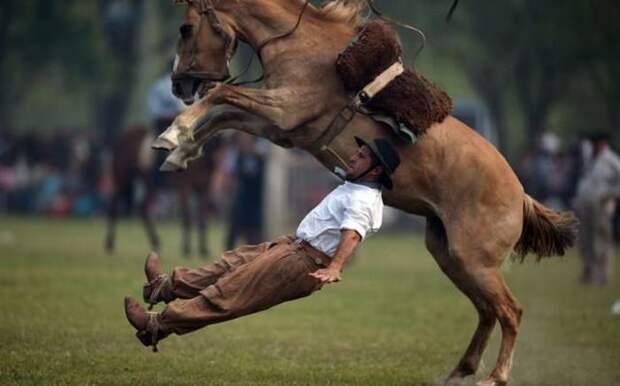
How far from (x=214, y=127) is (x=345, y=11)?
1582mm

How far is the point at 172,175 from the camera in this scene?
81.8 ft

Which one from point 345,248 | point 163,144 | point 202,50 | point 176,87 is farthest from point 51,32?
point 345,248

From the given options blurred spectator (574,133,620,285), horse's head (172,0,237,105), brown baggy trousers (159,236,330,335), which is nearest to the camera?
brown baggy trousers (159,236,330,335)

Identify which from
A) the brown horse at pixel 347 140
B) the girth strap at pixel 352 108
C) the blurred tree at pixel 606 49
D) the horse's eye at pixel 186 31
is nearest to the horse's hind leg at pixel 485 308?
the brown horse at pixel 347 140

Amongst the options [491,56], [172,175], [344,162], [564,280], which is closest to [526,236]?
[344,162]

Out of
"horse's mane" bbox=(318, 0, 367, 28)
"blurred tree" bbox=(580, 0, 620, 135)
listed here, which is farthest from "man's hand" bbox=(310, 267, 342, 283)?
"blurred tree" bbox=(580, 0, 620, 135)

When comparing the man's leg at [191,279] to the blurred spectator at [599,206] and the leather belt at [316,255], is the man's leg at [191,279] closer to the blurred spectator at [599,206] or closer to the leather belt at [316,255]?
the leather belt at [316,255]

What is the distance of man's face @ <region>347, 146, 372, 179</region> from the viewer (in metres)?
9.78

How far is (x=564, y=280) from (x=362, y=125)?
12.1 meters

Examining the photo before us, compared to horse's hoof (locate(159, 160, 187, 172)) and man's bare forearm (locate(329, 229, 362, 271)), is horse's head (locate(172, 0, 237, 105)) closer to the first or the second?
horse's hoof (locate(159, 160, 187, 172))

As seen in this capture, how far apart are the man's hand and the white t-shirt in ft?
1.47

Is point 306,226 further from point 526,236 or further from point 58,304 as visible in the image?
point 58,304

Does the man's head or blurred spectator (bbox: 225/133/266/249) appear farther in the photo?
blurred spectator (bbox: 225/133/266/249)

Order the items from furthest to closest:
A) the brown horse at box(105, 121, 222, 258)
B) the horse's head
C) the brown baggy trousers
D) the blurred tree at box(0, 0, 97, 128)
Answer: the blurred tree at box(0, 0, 97, 128), the brown horse at box(105, 121, 222, 258), the horse's head, the brown baggy trousers
